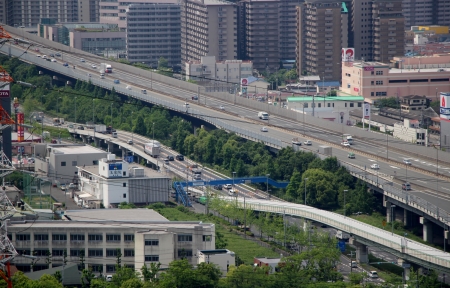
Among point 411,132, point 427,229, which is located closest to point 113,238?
point 427,229

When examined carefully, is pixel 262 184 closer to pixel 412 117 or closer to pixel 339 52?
pixel 412 117

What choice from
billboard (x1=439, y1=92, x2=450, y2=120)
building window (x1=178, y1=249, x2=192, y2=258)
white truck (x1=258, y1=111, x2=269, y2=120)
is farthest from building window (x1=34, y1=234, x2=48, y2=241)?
white truck (x1=258, y1=111, x2=269, y2=120)

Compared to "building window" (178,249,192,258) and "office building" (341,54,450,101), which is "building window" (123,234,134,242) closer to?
"building window" (178,249,192,258)

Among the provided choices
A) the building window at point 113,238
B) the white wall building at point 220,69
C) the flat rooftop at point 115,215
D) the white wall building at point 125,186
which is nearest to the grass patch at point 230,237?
the white wall building at point 125,186

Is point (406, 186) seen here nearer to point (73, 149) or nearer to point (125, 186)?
point (125, 186)

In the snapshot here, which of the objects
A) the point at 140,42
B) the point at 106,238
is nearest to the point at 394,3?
the point at 140,42

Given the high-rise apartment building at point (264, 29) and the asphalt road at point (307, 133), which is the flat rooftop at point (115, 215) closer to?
the asphalt road at point (307, 133)

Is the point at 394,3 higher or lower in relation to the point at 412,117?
higher
